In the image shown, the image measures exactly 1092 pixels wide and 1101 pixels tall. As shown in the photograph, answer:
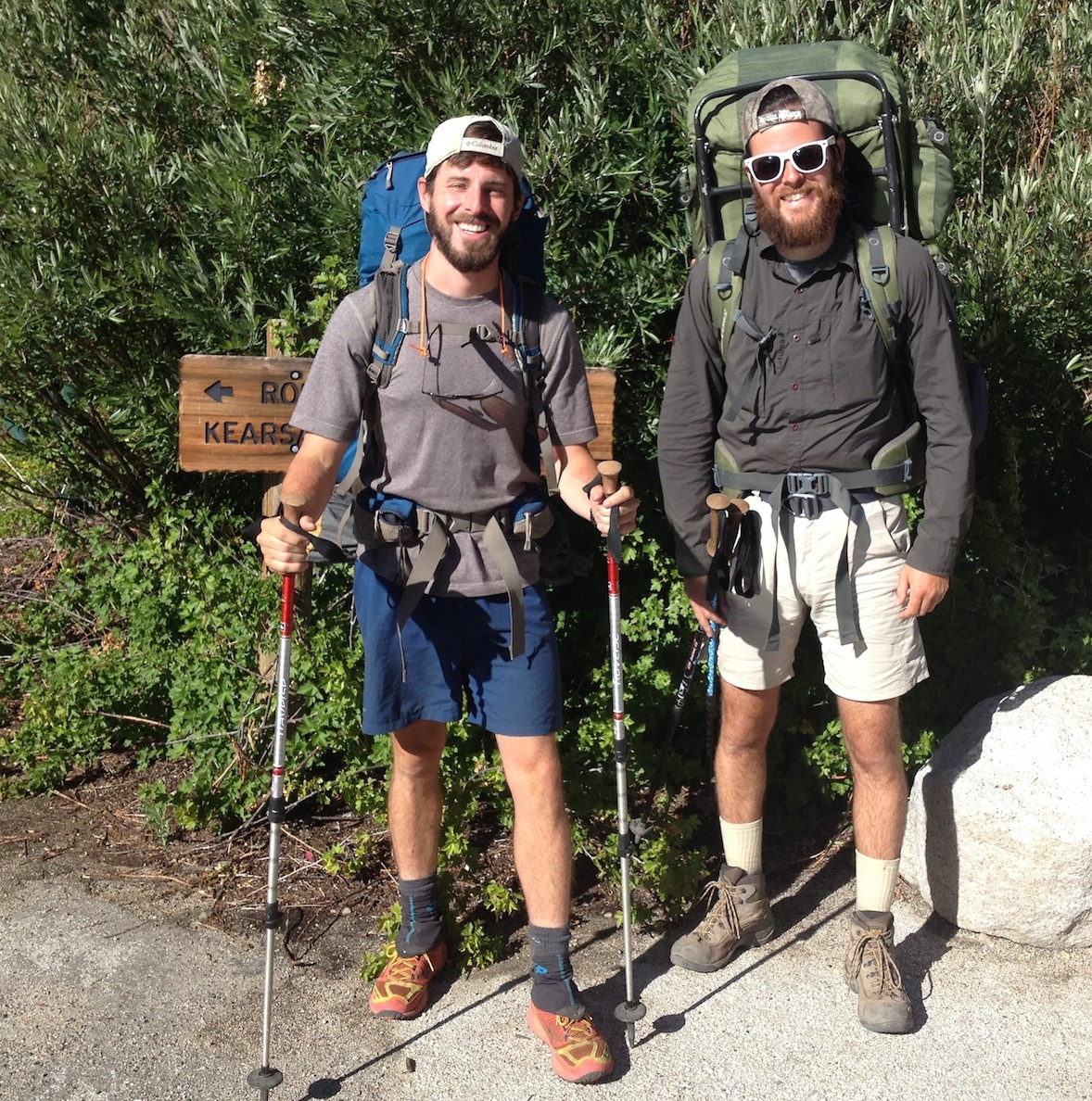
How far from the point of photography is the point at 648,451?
5.18m

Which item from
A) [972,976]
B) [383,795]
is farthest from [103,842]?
[972,976]

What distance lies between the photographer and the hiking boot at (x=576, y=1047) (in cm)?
361

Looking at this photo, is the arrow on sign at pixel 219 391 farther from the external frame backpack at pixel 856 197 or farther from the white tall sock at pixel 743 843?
the white tall sock at pixel 743 843

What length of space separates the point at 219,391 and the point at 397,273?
1097 mm

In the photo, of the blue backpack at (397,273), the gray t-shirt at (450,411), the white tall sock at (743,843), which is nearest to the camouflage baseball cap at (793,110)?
the blue backpack at (397,273)

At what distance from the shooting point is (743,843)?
4340 mm

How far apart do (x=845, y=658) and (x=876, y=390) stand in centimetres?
88

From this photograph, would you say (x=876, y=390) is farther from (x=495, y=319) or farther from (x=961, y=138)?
(x=961, y=138)

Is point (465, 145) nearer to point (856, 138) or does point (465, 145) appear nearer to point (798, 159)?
point (798, 159)

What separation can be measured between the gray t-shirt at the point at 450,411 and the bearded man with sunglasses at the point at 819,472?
0.55 meters

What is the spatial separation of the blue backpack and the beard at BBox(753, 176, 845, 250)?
693mm

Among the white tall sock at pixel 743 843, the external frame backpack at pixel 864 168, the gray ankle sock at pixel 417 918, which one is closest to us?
the external frame backpack at pixel 864 168

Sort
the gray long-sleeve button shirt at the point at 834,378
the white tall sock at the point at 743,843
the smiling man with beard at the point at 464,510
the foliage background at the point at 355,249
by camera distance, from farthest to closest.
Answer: the foliage background at the point at 355,249, the white tall sock at the point at 743,843, the gray long-sleeve button shirt at the point at 834,378, the smiling man with beard at the point at 464,510

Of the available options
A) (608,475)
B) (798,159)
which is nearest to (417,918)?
(608,475)
